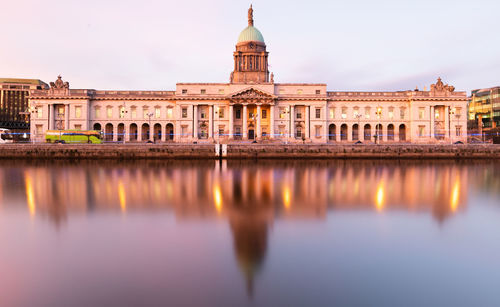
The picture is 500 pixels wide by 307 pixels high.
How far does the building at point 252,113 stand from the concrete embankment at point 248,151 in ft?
71.0

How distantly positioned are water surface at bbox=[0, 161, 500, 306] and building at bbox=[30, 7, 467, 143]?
1904 inches

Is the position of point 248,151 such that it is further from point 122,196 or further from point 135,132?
point 135,132

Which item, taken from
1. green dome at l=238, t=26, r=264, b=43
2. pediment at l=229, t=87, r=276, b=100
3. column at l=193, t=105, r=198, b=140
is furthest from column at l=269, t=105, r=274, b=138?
green dome at l=238, t=26, r=264, b=43

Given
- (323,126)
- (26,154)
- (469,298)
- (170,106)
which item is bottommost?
(469,298)

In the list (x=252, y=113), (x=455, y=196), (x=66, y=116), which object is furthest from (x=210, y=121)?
(x=455, y=196)

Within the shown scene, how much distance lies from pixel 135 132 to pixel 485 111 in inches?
3752

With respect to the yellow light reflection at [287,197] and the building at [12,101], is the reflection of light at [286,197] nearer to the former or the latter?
the yellow light reflection at [287,197]

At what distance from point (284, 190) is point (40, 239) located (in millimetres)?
12097

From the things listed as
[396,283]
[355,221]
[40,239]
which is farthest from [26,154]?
[396,283]

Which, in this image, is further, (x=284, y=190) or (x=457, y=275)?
(x=284, y=190)

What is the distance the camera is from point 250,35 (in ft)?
248

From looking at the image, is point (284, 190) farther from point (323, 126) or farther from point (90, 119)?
point (90, 119)

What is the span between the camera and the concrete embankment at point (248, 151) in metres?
40.6

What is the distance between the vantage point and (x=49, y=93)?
6481 centimetres
